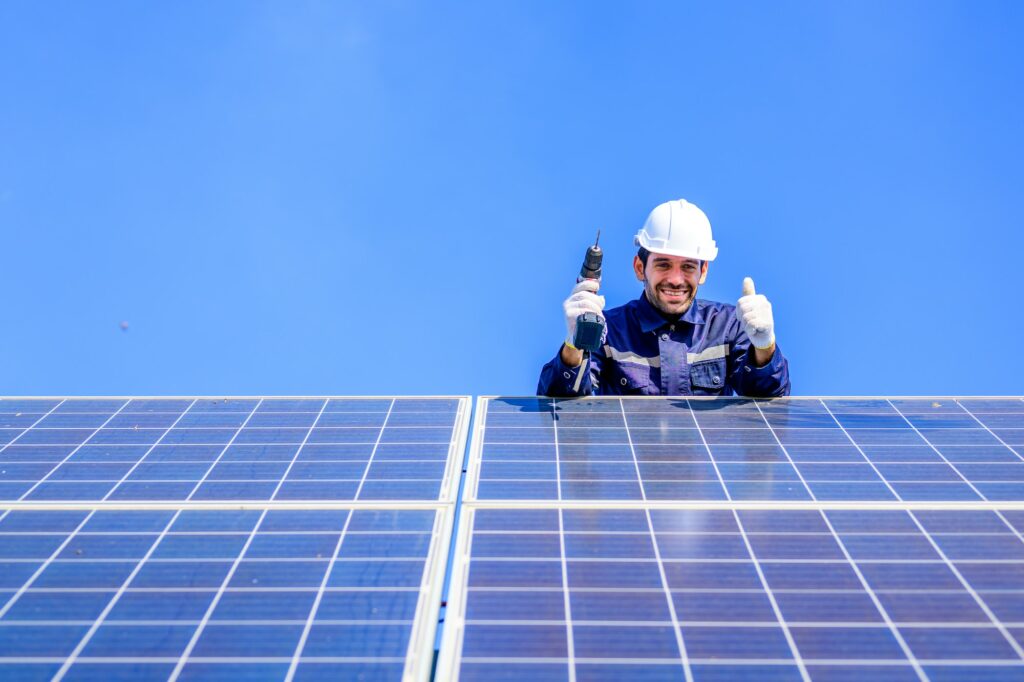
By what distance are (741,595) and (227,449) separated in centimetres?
328

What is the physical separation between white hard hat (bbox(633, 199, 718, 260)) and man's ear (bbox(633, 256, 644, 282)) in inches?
4.9

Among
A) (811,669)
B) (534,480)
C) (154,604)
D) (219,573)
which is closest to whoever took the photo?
(811,669)

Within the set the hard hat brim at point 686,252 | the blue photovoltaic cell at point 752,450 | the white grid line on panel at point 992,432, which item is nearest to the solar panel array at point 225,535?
the blue photovoltaic cell at point 752,450

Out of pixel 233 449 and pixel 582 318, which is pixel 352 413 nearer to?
pixel 233 449

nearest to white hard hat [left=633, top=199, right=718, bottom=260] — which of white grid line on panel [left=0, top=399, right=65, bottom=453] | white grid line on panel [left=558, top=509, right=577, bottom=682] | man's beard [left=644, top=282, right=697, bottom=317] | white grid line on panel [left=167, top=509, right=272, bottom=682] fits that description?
man's beard [left=644, top=282, right=697, bottom=317]

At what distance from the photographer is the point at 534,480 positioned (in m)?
4.79

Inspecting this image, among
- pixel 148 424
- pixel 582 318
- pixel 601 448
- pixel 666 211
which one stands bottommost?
pixel 148 424

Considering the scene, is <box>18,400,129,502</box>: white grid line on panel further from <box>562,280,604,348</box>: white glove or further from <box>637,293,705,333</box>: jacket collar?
<box>637,293,705,333</box>: jacket collar

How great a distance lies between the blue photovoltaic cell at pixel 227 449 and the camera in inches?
188

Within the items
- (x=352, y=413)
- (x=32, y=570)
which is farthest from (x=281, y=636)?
(x=352, y=413)

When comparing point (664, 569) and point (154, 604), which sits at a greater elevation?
point (664, 569)

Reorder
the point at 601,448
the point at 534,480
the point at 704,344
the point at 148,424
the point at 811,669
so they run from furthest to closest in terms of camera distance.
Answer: the point at 704,344
the point at 148,424
the point at 601,448
the point at 534,480
the point at 811,669

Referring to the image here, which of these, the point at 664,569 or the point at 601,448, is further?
the point at 601,448

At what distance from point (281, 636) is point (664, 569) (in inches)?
65.8
